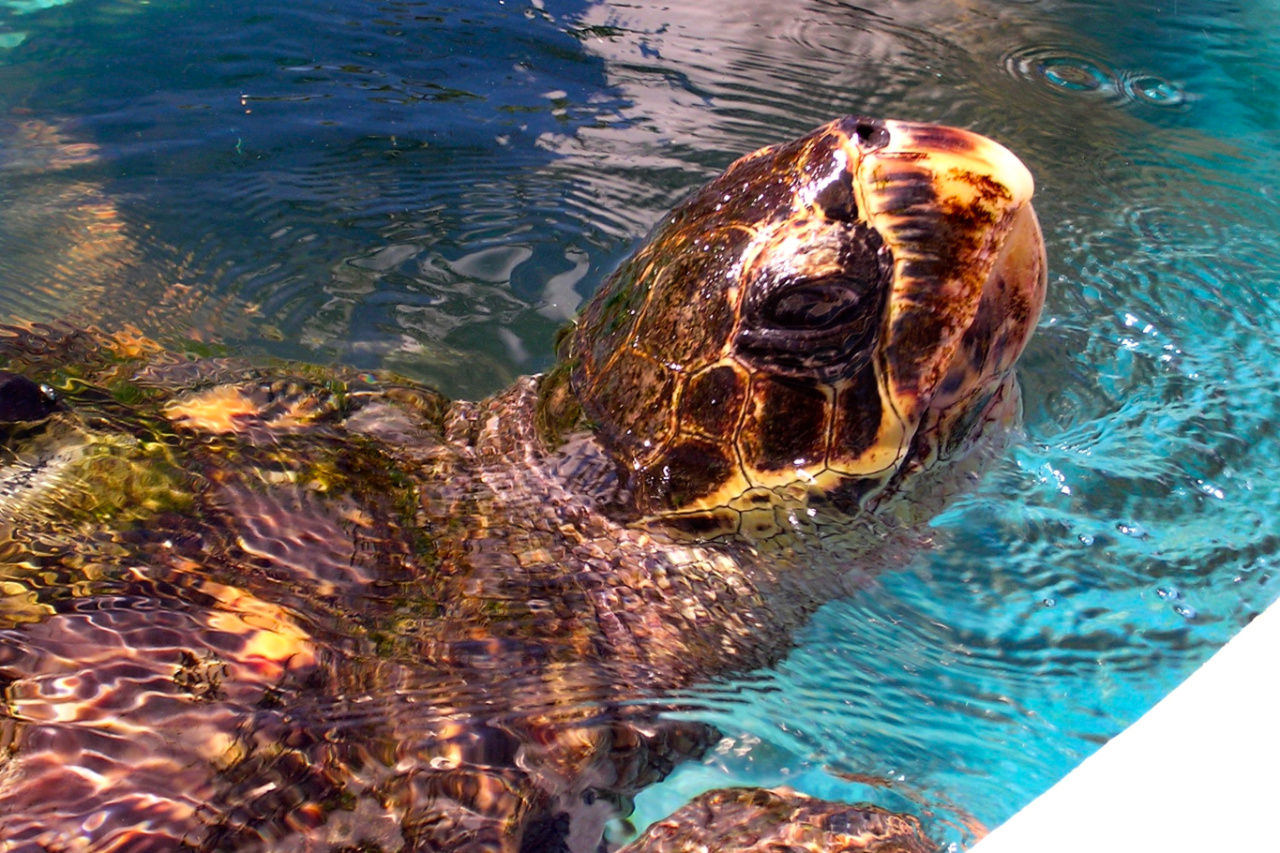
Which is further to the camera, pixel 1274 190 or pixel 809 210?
pixel 1274 190

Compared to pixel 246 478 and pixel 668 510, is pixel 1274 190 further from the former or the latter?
pixel 246 478

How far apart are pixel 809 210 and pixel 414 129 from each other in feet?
10.2

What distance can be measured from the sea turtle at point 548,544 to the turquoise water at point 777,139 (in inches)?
12.2

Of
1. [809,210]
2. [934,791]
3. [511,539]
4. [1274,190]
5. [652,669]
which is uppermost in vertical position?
[809,210]

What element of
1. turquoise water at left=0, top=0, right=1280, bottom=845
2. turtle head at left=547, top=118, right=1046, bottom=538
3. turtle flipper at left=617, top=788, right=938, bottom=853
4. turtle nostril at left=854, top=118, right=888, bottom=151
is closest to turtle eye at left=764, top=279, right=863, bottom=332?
turtle head at left=547, top=118, right=1046, bottom=538

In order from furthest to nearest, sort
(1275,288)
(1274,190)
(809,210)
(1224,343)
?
(1274,190) < (1275,288) < (1224,343) < (809,210)

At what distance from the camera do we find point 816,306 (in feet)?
6.12

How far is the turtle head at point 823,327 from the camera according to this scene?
1.82 meters

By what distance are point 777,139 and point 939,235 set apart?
2.87m

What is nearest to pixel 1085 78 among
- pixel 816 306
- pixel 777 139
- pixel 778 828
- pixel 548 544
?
pixel 777 139

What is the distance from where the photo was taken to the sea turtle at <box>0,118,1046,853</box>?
5.56ft

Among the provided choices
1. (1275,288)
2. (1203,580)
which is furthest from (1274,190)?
(1203,580)

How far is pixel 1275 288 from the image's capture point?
3.55 meters

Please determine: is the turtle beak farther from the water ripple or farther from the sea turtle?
the water ripple
